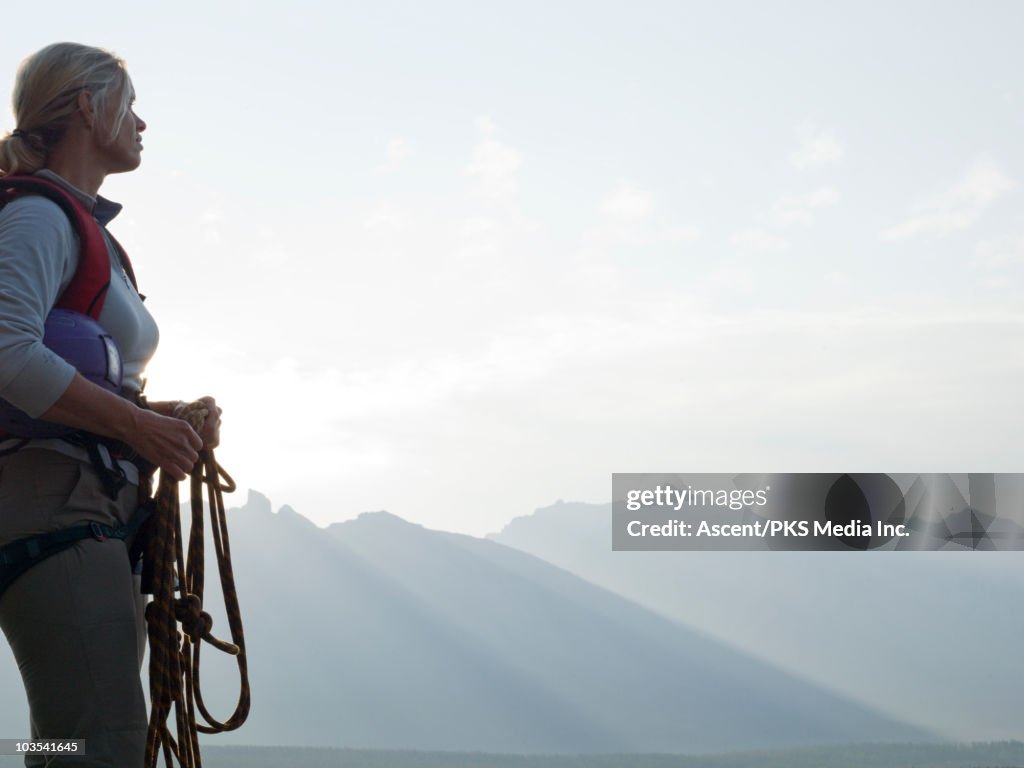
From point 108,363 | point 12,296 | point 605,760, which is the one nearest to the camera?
point 12,296

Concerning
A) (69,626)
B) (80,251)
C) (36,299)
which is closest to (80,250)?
(80,251)

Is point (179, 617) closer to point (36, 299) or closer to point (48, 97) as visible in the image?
point (36, 299)

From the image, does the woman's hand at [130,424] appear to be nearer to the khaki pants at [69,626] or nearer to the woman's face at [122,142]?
the khaki pants at [69,626]

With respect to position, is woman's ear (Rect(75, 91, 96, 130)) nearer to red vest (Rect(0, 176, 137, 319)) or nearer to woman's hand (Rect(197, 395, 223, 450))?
red vest (Rect(0, 176, 137, 319))

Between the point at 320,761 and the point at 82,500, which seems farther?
the point at 320,761

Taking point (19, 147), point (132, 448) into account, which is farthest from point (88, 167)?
point (132, 448)

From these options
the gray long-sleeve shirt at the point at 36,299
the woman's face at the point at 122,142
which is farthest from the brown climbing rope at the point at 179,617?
the woman's face at the point at 122,142

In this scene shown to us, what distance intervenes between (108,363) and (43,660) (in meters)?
0.62

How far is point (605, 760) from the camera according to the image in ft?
568

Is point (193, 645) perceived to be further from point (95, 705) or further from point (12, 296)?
point (12, 296)

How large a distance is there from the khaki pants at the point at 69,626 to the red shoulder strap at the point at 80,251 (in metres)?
0.33

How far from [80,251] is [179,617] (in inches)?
33.2

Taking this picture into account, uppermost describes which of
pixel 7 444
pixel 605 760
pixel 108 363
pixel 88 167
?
Answer: pixel 88 167

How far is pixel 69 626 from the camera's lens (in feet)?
7.11
